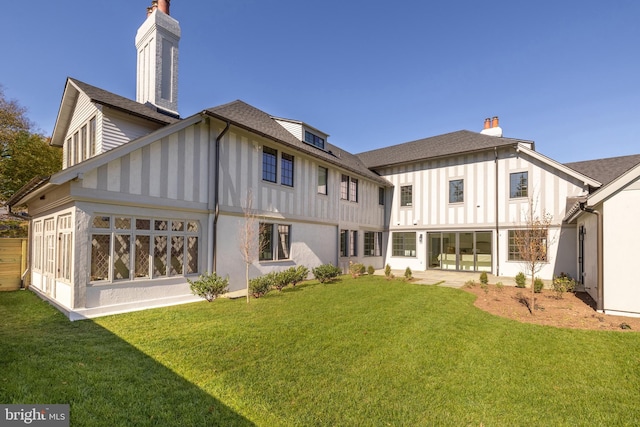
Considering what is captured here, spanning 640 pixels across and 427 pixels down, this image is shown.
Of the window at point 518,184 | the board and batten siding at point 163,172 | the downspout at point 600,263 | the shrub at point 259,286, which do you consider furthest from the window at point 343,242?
the downspout at point 600,263

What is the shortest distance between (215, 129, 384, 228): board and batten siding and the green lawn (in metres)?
4.64

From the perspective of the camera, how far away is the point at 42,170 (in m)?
19.9

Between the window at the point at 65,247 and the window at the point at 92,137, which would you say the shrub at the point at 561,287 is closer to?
the window at the point at 65,247

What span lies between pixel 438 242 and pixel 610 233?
9.90m

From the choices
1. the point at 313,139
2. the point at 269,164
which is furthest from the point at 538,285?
the point at 313,139

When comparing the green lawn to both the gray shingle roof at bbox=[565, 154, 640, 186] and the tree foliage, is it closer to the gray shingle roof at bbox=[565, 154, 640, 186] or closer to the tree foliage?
the gray shingle roof at bbox=[565, 154, 640, 186]

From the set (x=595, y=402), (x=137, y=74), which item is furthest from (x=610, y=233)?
(x=137, y=74)

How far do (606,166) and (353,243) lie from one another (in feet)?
47.0

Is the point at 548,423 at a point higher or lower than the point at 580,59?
lower

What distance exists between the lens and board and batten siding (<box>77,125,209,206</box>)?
7207 millimetres

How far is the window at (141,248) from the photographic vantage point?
7.20m

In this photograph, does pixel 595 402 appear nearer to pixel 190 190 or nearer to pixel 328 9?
pixel 190 190

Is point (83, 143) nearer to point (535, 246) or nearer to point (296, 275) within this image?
point (296, 275)

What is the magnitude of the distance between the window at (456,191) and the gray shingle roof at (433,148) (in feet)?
5.72
